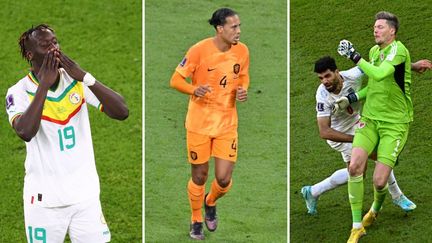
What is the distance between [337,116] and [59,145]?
2760mm

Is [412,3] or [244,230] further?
[412,3]

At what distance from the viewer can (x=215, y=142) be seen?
27.6 ft

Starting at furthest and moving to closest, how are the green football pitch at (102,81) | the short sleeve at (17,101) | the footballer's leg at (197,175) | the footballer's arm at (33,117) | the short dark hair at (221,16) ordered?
the green football pitch at (102,81)
the footballer's leg at (197,175)
the short dark hair at (221,16)
the short sleeve at (17,101)
the footballer's arm at (33,117)

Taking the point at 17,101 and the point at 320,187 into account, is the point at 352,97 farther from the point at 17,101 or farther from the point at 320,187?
the point at 17,101

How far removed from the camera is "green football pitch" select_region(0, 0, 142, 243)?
9703 mm

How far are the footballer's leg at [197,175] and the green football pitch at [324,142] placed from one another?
0.79m

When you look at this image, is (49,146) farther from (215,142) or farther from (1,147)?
(1,147)

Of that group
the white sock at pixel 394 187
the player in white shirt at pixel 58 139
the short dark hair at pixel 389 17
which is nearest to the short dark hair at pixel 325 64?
the short dark hair at pixel 389 17

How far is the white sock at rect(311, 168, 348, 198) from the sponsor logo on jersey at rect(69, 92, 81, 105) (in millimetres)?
2991

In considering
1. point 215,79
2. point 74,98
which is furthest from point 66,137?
point 215,79

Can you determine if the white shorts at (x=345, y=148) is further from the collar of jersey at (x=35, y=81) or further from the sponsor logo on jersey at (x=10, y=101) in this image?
the sponsor logo on jersey at (x=10, y=101)

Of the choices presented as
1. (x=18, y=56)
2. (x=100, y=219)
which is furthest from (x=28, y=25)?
(x=100, y=219)

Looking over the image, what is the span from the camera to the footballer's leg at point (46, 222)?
675cm

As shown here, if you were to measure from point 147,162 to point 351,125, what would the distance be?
1.89 m
